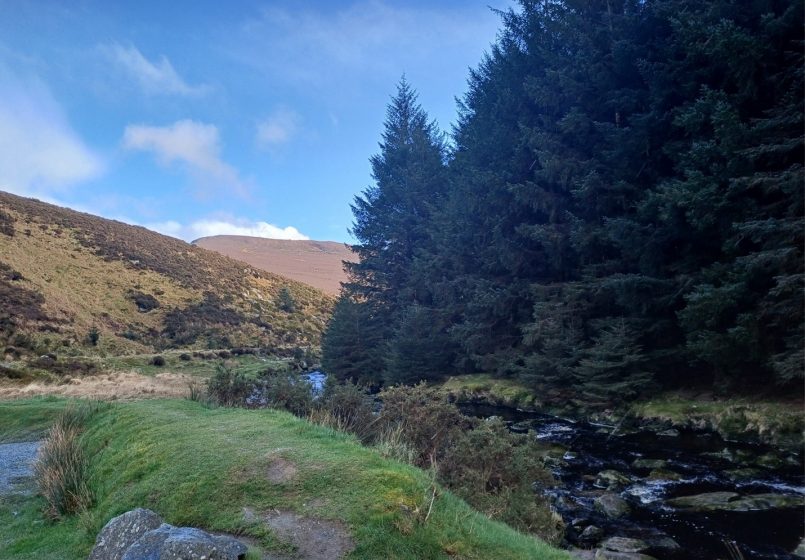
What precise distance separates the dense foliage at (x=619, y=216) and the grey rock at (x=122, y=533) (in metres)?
13.1

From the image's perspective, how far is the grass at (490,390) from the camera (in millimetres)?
20006

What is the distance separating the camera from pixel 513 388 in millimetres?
21359

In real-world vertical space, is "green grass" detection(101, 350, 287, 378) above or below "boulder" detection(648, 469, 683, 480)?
below

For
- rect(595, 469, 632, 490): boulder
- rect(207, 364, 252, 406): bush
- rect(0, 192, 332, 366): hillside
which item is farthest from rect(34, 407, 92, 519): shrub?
rect(0, 192, 332, 366): hillside

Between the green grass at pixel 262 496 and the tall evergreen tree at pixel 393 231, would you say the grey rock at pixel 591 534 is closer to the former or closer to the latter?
the green grass at pixel 262 496

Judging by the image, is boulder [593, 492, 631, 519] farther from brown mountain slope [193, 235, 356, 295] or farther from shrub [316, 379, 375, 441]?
brown mountain slope [193, 235, 356, 295]

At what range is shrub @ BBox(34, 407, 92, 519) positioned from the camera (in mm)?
6879

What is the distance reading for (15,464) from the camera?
32.2 ft

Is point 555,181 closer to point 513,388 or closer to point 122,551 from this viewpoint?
point 513,388

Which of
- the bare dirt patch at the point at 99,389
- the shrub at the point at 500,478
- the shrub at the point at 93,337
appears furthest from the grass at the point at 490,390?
the shrub at the point at 93,337

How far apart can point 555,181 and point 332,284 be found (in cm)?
8561

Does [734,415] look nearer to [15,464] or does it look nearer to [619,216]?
[619,216]

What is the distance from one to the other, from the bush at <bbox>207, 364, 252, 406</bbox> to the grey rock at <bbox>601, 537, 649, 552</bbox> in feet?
31.3

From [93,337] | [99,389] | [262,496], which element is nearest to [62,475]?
[262,496]
